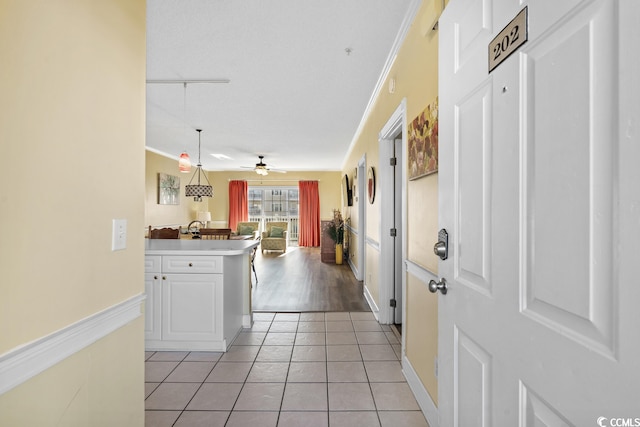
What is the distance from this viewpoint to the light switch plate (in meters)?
1.10

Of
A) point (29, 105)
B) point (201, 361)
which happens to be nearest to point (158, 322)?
point (201, 361)

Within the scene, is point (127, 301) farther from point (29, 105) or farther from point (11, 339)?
point (29, 105)

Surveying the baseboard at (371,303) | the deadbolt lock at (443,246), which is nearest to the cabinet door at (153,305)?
the baseboard at (371,303)

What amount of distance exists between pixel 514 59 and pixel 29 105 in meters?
1.16

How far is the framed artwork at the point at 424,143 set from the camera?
1.70 m

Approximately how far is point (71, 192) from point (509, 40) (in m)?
1.23

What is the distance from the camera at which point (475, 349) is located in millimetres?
902

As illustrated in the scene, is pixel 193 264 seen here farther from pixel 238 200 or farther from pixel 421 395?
pixel 238 200

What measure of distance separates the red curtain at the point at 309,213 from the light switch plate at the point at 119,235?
28.3ft

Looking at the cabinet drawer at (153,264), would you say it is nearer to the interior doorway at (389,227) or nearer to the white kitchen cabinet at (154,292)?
the white kitchen cabinet at (154,292)

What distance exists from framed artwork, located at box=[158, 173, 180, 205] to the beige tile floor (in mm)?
5136

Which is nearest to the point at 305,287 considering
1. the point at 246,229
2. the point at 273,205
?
the point at 246,229

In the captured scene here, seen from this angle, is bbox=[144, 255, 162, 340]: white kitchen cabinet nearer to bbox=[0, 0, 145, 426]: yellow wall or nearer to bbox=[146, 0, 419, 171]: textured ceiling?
bbox=[0, 0, 145, 426]: yellow wall

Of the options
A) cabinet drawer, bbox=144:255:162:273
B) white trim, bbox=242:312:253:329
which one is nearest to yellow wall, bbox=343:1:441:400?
white trim, bbox=242:312:253:329
